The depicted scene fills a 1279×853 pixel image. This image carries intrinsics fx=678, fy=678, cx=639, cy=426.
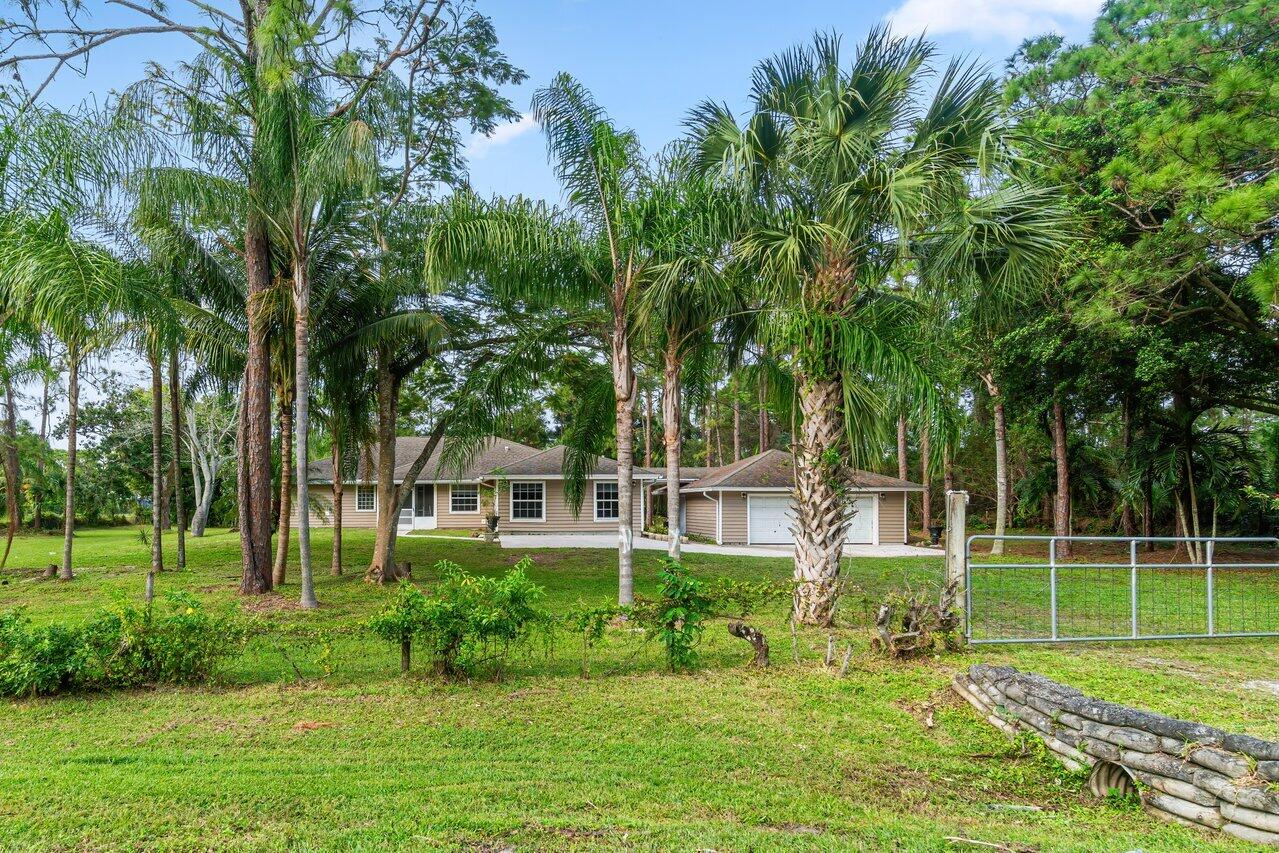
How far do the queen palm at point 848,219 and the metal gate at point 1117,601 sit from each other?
1.77 metres

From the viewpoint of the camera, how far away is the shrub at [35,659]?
5160 millimetres

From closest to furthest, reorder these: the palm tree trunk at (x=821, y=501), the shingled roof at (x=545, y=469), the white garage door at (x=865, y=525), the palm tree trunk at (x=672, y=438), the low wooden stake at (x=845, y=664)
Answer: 1. the low wooden stake at (x=845, y=664)
2. the palm tree trunk at (x=821, y=501)
3. the palm tree trunk at (x=672, y=438)
4. the white garage door at (x=865, y=525)
5. the shingled roof at (x=545, y=469)

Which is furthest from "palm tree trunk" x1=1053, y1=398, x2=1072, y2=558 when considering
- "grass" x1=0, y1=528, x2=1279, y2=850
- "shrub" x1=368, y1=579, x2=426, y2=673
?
"shrub" x1=368, y1=579, x2=426, y2=673

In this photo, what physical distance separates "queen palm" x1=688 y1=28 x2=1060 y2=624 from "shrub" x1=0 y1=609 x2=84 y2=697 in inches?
269

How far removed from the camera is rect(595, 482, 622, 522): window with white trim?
23.6 m

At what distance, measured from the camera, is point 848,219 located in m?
7.47

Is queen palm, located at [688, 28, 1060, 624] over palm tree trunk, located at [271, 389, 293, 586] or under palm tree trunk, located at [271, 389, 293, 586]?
over

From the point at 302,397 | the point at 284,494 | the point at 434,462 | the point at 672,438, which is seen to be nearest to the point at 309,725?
the point at 302,397

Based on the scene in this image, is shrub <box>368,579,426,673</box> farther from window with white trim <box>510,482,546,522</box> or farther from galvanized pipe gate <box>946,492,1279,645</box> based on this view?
window with white trim <box>510,482,546,522</box>

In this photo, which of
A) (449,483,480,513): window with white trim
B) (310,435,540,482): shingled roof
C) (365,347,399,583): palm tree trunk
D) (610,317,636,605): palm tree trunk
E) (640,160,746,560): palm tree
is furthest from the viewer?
(449,483,480,513): window with white trim

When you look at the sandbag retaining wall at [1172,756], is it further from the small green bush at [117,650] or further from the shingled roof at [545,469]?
the shingled roof at [545,469]

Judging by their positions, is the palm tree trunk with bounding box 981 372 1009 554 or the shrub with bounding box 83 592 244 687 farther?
the palm tree trunk with bounding box 981 372 1009 554

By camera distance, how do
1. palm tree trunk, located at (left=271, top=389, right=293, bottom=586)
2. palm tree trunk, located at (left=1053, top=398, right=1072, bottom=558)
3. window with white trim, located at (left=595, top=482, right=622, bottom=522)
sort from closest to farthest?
1. palm tree trunk, located at (left=271, top=389, right=293, bottom=586)
2. palm tree trunk, located at (left=1053, top=398, right=1072, bottom=558)
3. window with white trim, located at (left=595, top=482, right=622, bottom=522)

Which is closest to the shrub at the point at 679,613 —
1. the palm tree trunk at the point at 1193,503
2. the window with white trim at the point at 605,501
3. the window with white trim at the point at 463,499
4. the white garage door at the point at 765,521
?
the palm tree trunk at the point at 1193,503
